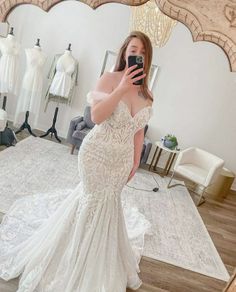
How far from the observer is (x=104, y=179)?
4.85ft

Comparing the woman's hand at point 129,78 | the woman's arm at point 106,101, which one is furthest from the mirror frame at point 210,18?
the woman's arm at point 106,101

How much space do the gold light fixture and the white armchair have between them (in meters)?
2.16

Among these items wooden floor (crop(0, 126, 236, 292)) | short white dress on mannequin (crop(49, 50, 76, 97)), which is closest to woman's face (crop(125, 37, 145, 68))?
wooden floor (crop(0, 126, 236, 292))

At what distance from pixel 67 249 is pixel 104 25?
5.48 feet

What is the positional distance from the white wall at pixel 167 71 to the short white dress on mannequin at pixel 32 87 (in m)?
0.06

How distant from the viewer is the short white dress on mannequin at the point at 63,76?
108 inches

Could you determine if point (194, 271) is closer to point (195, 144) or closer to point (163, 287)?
point (163, 287)

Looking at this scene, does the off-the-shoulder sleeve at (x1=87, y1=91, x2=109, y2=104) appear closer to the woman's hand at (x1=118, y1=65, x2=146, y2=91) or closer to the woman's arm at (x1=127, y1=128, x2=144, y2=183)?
the woman's hand at (x1=118, y1=65, x2=146, y2=91)

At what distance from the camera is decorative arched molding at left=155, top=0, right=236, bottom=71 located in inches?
43.3

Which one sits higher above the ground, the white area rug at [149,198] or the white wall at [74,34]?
the white wall at [74,34]

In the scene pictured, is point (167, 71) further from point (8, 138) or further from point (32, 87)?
point (8, 138)

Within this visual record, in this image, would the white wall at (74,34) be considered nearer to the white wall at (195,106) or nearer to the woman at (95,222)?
the woman at (95,222)

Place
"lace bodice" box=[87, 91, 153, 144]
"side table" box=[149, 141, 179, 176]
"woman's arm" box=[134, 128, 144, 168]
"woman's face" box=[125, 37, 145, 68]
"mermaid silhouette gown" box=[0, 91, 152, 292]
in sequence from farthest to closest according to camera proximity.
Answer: "side table" box=[149, 141, 179, 176], "woman's arm" box=[134, 128, 144, 168], "mermaid silhouette gown" box=[0, 91, 152, 292], "lace bodice" box=[87, 91, 153, 144], "woman's face" box=[125, 37, 145, 68]

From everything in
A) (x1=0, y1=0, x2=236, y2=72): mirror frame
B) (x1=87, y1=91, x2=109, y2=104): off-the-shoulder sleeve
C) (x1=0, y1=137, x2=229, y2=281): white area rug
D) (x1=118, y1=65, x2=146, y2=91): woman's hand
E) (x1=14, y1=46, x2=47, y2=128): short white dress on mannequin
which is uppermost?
(x1=0, y1=0, x2=236, y2=72): mirror frame
